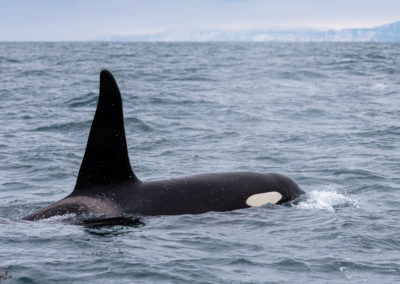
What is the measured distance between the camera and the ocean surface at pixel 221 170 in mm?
6602

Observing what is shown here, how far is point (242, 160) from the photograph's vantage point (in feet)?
43.5

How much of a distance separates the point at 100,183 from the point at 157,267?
209cm

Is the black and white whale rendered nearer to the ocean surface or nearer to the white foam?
the ocean surface

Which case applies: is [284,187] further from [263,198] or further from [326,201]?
[326,201]

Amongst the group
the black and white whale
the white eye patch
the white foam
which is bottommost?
the white foam

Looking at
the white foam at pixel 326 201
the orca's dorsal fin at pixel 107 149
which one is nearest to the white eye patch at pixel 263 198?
the white foam at pixel 326 201

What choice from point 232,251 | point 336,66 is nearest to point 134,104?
point 232,251

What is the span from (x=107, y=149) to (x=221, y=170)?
14.3 ft

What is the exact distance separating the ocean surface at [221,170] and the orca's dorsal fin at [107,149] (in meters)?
0.70

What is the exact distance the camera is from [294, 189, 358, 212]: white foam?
9.43m

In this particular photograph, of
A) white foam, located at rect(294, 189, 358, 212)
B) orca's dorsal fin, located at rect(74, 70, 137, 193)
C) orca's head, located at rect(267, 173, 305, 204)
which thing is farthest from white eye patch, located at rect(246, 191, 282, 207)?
orca's dorsal fin, located at rect(74, 70, 137, 193)

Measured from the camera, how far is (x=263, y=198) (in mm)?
9211

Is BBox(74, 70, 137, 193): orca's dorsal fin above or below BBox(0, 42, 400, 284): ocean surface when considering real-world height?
above

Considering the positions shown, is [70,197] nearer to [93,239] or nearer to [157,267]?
[93,239]
